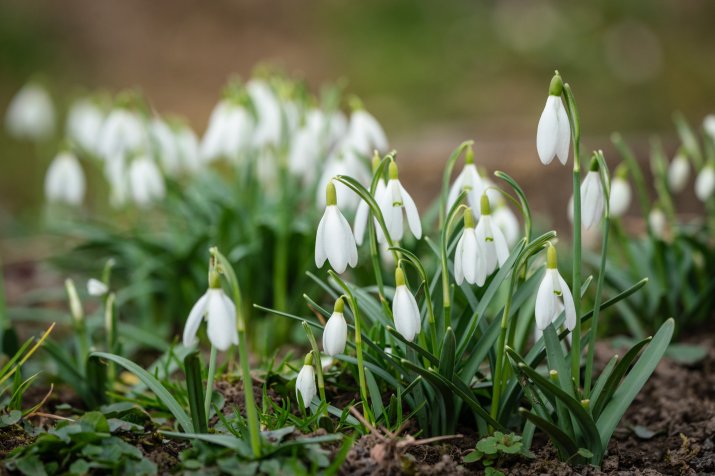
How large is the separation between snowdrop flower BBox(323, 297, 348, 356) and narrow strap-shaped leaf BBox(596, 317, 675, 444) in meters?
0.68

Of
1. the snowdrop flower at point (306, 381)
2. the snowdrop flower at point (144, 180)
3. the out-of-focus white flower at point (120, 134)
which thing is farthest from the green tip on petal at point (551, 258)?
the out-of-focus white flower at point (120, 134)

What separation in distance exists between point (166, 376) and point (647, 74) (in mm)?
7896

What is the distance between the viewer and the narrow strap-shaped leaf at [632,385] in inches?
74.9

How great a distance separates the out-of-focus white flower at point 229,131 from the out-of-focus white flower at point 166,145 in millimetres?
385

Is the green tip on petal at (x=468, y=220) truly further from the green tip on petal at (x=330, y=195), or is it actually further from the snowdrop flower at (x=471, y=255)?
the green tip on petal at (x=330, y=195)

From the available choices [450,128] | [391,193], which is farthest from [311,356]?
[450,128]

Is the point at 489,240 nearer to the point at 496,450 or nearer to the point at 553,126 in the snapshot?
the point at 553,126

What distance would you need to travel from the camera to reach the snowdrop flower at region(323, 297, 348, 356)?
1777 mm

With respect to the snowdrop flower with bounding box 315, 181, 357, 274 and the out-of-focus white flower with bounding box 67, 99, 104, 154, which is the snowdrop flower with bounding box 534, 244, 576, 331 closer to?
the snowdrop flower with bounding box 315, 181, 357, 274

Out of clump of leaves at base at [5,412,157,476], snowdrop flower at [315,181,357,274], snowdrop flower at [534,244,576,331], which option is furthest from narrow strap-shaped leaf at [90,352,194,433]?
snowdrop flower at [534,244,576,331]

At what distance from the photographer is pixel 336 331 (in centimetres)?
178

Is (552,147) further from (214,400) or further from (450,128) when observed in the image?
(450,128)

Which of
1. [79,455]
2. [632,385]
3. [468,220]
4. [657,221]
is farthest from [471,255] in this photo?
[657,221]

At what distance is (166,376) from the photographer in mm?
2320
